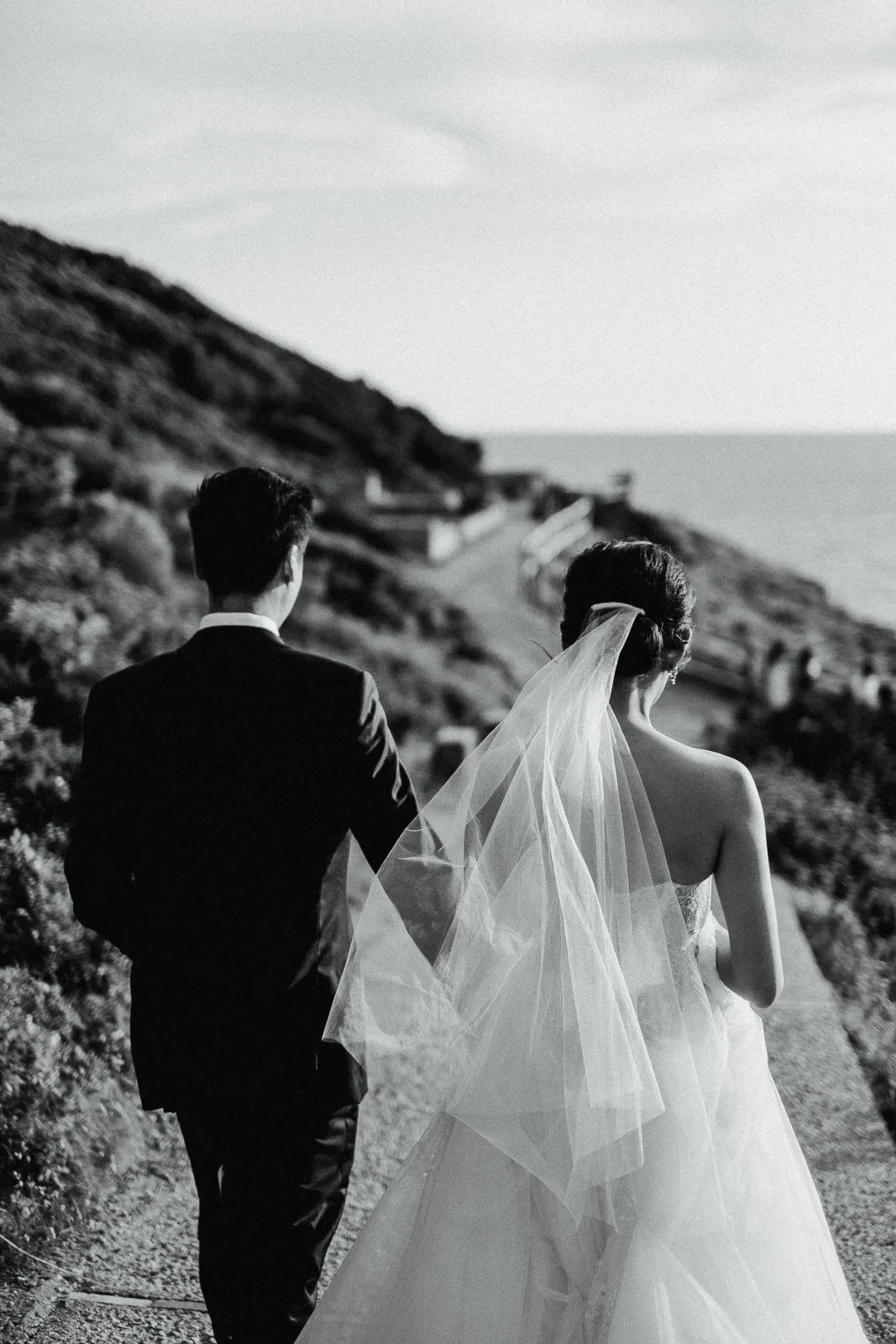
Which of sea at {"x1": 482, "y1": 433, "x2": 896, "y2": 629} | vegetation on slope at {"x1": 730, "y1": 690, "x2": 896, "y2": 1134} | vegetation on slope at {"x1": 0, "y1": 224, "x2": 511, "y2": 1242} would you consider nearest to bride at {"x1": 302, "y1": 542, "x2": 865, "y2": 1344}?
vegetation on slope at {"x1": 0, "y1": 224, "x2": 511, "y2": 1242}

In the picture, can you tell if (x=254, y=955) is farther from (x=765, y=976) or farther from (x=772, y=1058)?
(x=772, y=1058)

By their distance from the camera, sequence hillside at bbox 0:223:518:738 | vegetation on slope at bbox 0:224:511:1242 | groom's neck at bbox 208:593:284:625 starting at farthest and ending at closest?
1. hillside at bbox 0:223:518:738
2. vegetation on slope at bbox 0:224:511:1242
3. groom's neck at bbox 208:593:284:625

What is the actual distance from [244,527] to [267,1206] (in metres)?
1.41

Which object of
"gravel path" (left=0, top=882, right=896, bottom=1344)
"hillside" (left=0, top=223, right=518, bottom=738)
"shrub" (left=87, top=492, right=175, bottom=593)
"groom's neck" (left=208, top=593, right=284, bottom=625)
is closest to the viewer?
"groom's neck" (left=208, top=593, right=284, bottom=625)

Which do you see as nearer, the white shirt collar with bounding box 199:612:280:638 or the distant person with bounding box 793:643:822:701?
the white shirt collar with bounding box 199:612:280:638

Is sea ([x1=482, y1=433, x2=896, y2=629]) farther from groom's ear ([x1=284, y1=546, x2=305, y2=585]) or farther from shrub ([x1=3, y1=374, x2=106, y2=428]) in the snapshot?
groom's ear ([x1=284, y1=546, x2=305, y2=585])

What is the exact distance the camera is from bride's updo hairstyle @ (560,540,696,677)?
2.50 meters

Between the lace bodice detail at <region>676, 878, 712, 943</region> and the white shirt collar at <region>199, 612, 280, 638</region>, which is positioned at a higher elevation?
the white shirt collar at <region>199, 612, 280, 638</region>

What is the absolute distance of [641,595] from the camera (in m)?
2.50

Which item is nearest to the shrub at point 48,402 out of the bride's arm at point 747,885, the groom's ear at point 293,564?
the groom's ear at point 293,564

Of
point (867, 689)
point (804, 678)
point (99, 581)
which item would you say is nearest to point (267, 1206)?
point (99, 581)

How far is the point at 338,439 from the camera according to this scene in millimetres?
31281

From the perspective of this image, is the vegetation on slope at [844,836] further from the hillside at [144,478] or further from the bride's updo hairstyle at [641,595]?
the hillside at [144,478]

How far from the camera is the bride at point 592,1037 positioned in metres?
2.31
